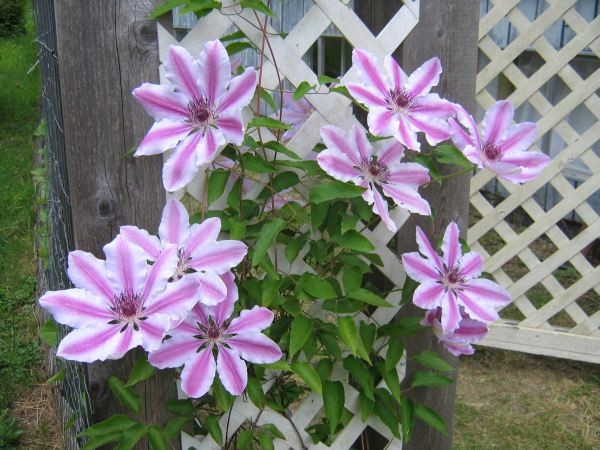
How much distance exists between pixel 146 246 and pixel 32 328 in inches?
70.2

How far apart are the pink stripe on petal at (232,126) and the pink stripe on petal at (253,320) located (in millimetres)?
261

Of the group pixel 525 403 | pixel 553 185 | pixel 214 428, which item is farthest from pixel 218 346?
pixel 553 185

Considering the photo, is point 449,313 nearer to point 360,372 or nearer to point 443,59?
point 360,372

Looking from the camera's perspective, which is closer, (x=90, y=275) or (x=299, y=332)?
(x=90, y=275)

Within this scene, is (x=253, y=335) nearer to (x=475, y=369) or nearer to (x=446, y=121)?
(x=446, y=121)

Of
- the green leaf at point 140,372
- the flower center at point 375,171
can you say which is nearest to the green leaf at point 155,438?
the green leaf at point 140,372

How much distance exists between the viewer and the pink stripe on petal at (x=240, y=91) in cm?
96

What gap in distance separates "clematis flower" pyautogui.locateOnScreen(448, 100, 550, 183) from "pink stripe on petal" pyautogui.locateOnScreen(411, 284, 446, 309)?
22cm

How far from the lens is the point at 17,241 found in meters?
3.29

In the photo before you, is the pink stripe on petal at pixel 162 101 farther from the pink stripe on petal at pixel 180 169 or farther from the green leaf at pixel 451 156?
the green leaf at pixel 451 156

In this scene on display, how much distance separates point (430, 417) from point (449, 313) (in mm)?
328

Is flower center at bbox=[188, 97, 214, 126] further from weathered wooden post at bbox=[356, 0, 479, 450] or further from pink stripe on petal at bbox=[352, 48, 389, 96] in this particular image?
weathered wooden post at bbox=[356, 0, 479, 450]

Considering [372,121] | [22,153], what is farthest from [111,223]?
[22,153]

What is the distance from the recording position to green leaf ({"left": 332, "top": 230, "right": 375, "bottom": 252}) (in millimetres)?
1121
